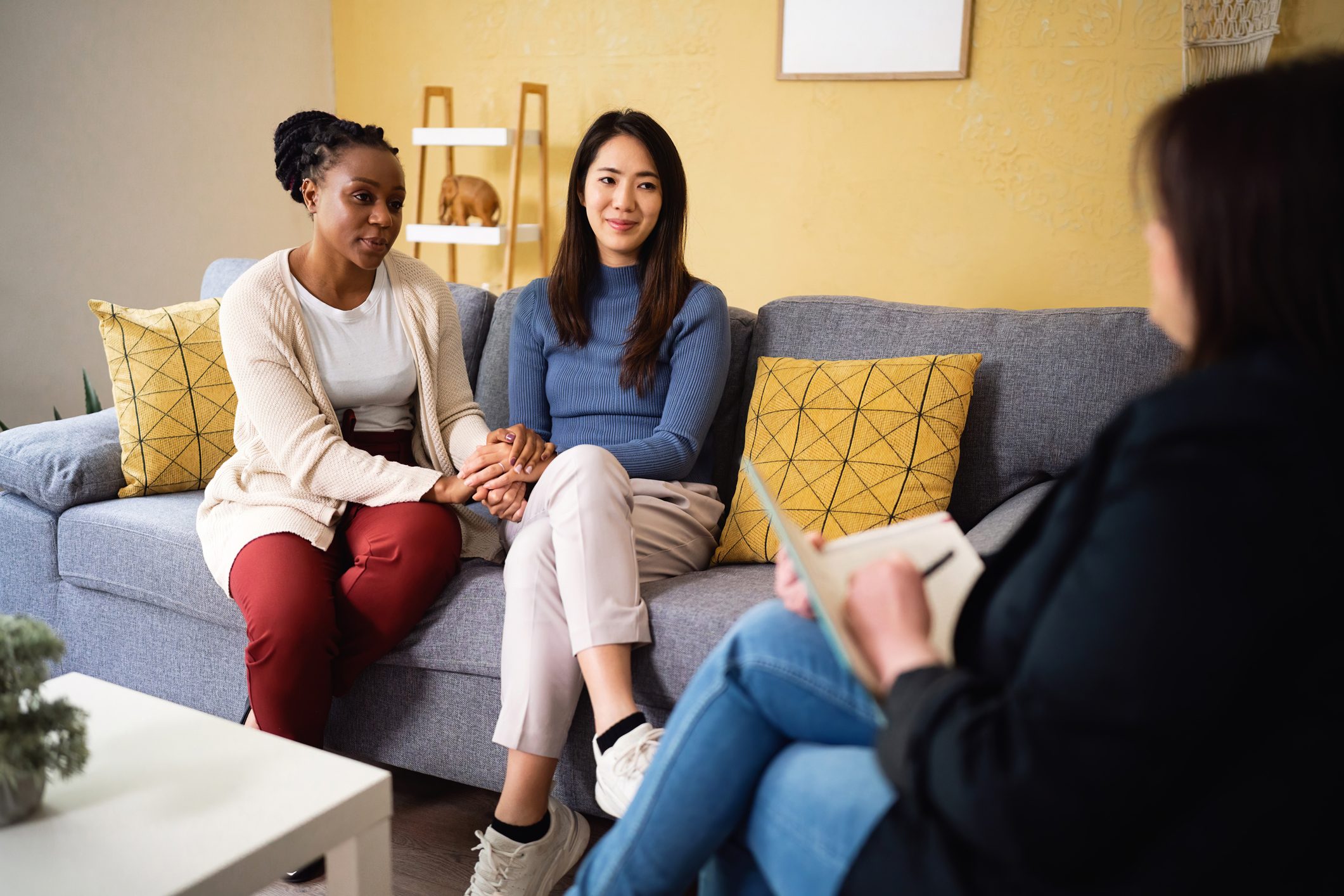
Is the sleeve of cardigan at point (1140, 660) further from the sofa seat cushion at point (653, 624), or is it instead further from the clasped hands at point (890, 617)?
the sofa seat cushion at point (653, 624)

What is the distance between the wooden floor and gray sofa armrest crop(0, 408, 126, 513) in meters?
0.83

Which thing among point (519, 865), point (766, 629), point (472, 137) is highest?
point (472, 137)

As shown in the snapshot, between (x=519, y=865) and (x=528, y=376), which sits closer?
(x=519, y=865)

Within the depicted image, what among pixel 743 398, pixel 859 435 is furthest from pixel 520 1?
pixel 859 435

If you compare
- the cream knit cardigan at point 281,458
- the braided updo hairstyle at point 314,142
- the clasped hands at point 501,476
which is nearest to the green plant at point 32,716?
the cream knit cardigan at point 281,458

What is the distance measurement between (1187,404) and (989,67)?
2.68 metres

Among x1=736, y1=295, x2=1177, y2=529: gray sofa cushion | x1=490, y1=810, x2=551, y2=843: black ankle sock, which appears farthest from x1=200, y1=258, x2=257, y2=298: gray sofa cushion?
x1=490, y1=810, x2=551, y2=843: black ankle sock

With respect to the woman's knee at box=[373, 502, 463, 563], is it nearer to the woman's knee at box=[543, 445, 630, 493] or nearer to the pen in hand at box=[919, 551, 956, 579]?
the woman's knee at box=[543, 445, 630, 493]

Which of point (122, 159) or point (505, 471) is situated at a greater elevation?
point (122, 159)

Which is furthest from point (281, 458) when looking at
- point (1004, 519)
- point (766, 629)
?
point (1004, 519)

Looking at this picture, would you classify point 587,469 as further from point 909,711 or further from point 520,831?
point 909,711

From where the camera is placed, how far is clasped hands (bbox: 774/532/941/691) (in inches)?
30.6

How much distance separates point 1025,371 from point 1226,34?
1.35 meters

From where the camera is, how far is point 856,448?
1.84m
